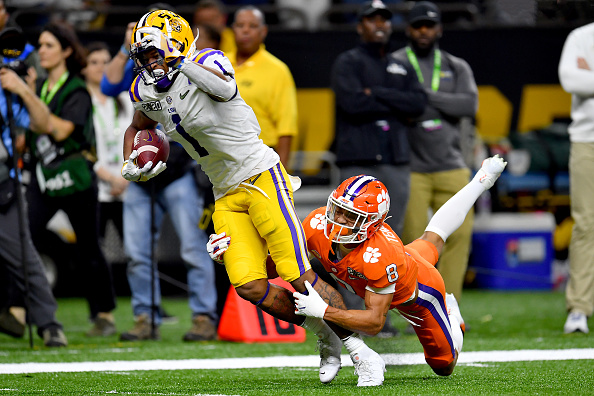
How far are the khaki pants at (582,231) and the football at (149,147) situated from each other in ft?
10.1

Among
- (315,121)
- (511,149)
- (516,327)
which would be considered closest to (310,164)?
(315,121)

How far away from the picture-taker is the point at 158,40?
14.2 ft

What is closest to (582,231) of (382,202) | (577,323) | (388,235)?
(577,323)

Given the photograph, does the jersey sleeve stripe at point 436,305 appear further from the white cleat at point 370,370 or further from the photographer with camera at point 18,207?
the photographer with camera at point 18,207

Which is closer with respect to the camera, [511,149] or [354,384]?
[354,384]

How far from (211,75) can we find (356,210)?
0.89 metres

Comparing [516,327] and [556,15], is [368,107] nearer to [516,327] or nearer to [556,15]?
[516,327]

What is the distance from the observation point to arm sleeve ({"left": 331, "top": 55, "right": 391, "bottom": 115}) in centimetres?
629

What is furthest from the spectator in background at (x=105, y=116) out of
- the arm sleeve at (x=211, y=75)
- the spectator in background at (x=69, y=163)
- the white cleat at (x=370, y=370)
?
the white cleat at (x=370, y=370)

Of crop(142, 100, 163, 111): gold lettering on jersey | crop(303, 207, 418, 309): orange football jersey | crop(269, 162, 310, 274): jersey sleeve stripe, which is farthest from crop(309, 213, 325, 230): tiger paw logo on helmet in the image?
crop(142, 100, 163, 111): gold lettering on jersey

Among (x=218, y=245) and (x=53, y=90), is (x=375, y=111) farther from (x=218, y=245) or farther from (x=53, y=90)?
(x=53, y=90)

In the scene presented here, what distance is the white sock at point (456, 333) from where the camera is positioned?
4759 mm

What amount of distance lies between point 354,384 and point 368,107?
2351 mm

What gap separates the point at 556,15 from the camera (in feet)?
33.9
